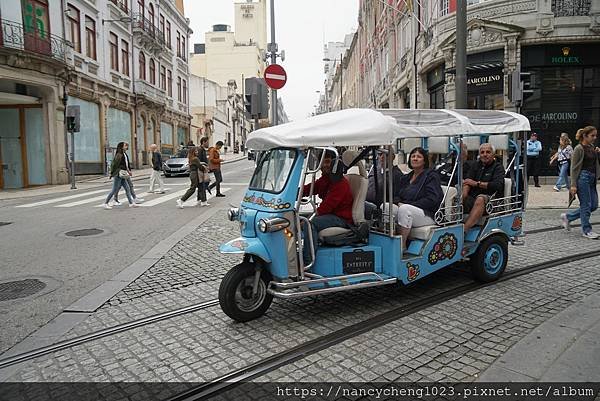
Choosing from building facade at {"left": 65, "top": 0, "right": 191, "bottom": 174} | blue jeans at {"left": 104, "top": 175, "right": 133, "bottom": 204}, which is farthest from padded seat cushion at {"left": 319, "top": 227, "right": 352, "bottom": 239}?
building facade at {"left": 65, "top": 0, "right": 191, "bottom": 174}

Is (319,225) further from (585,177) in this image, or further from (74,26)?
(74,26)

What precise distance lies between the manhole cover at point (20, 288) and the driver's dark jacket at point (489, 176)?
5.55 meters

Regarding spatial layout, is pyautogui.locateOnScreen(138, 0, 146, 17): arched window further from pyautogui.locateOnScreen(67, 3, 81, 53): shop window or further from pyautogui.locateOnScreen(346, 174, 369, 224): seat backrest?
pyautogui.locateOnScreen(346, 174, 369, 224): seat backrest

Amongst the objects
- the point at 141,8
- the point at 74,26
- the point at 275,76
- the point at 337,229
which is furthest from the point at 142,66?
the point at 337,229

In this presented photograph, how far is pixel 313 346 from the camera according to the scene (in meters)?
3.99

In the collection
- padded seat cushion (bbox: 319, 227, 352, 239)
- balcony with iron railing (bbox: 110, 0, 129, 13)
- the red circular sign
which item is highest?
balcony with iron railing (bbox: 110, 0, 129, 13)

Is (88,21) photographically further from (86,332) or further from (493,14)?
(86,332)

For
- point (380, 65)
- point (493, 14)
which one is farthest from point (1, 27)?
point (380, 65)

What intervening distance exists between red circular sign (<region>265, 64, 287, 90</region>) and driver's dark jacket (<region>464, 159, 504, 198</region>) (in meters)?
5.85

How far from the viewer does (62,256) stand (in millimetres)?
7453

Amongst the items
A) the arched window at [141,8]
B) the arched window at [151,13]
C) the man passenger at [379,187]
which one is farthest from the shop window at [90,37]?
the man passenger at [379,187]

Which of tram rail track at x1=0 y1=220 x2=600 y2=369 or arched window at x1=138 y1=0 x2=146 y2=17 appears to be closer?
tram rail track at x1=0 y1=220 x2=600 y2=369

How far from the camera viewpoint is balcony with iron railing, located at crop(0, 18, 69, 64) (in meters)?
19.4

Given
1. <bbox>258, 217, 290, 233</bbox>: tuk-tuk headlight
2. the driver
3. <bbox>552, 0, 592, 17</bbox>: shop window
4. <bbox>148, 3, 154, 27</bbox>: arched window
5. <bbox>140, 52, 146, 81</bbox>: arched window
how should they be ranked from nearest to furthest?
<bbox>258, 217, 290, 233</bbox>: tuk-tuk headlight → the driver → <bbox>552, 0, 592, 17</bbox>: shop window → <bbox>140, 52, 146, 81</bbox>: arched window → <bbox>148, 3, 154, 27</bbox>: arched window
